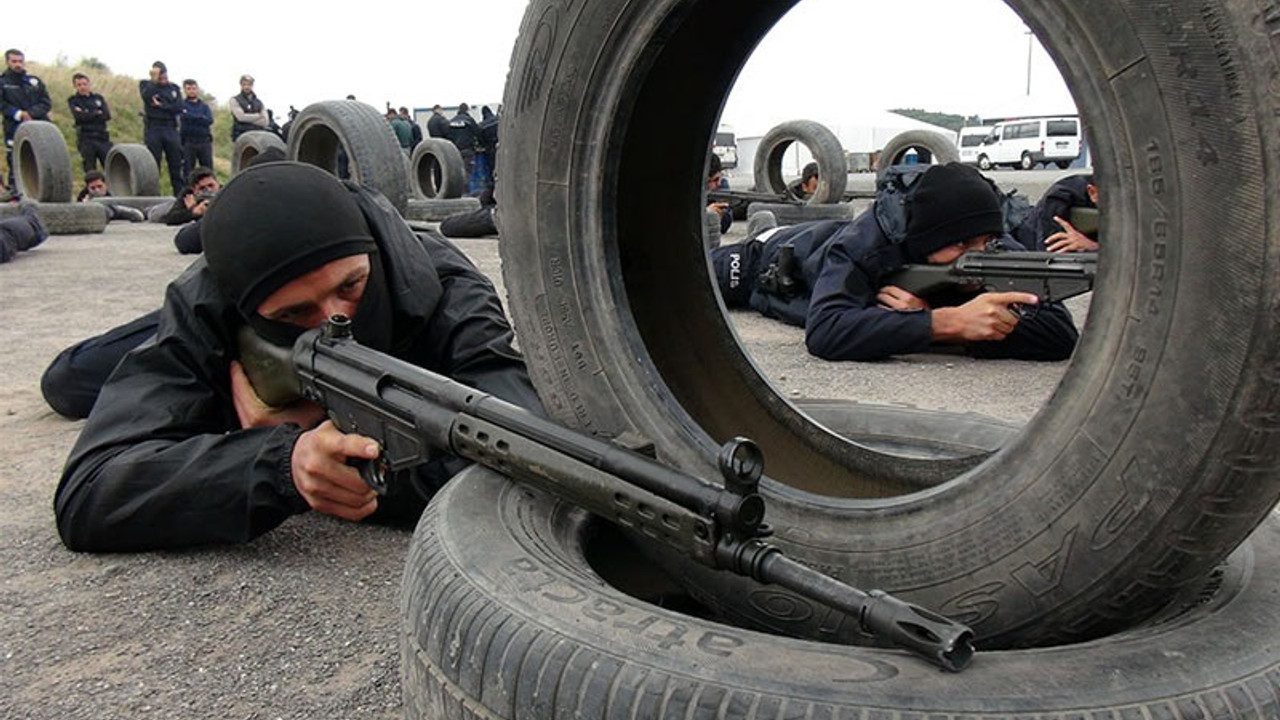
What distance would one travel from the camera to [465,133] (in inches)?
677

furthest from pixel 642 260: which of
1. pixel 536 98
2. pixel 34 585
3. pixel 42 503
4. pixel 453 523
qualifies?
pixel 42 503

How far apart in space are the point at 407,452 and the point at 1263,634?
1.39 metres

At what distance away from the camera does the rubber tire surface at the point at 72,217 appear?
11.1 metres

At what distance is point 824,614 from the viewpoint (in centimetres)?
145

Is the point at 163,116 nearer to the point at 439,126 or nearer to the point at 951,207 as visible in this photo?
the point at 439,126

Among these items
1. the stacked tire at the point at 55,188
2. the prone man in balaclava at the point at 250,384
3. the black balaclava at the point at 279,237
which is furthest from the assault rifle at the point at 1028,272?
the stacked tire at the point at 55,188

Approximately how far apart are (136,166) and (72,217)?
12.7 feet

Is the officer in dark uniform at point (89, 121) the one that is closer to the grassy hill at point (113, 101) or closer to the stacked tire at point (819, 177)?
the grassy hill at point (113, 101)

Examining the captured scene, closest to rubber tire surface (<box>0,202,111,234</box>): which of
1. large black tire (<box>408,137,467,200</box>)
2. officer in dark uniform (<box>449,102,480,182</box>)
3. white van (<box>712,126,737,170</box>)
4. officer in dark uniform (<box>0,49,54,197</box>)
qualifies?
large black tire (<box>408,137,467,200</box>)

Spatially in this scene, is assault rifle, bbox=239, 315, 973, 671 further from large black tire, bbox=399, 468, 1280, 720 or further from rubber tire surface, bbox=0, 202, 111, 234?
rubber tire surface, bbox=0, 202, 111, 234

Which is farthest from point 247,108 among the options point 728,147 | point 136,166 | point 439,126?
point 728,147

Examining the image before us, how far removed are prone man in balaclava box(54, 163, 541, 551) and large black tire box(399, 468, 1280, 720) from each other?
0.76 metres

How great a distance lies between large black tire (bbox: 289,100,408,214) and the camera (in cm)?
700

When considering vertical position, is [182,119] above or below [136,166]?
above
